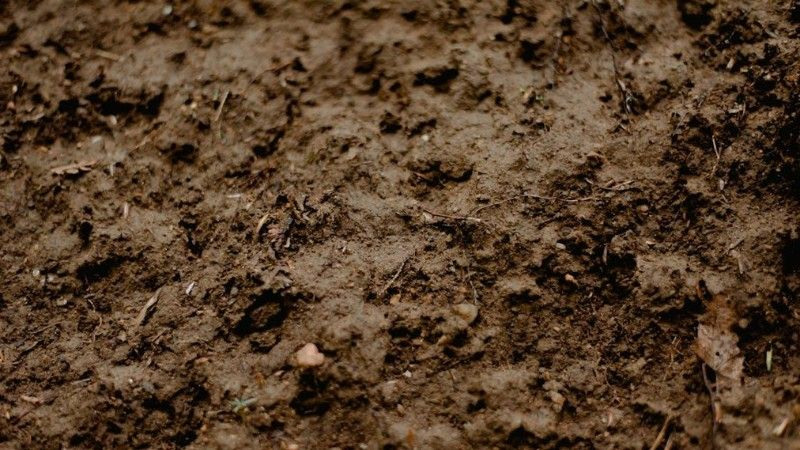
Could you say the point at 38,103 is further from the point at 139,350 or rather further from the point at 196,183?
the point at 139,350

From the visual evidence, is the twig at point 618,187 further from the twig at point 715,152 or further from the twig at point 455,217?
the twig at point 455,217

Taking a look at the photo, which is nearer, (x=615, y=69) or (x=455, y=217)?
(x=455, y=217)

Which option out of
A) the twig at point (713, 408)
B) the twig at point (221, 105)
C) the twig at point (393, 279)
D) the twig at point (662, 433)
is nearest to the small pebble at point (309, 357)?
the twig at point (393, 279)

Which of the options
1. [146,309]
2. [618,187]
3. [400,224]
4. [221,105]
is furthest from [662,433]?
[221,105]

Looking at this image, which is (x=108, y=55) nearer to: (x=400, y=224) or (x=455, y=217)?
(x=400, y=224)

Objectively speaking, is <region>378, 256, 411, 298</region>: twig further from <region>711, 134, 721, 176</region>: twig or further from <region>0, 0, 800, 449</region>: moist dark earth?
<region>711, 134, 721, 176</region>: twig

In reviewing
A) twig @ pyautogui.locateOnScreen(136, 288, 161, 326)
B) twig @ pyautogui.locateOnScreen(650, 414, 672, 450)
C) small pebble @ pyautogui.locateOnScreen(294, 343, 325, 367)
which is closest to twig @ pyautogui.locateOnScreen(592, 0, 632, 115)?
twig @ pyautogui.locateOnScreen(650, 414, 672, 450)

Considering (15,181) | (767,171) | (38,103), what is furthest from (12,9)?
(767,171)
